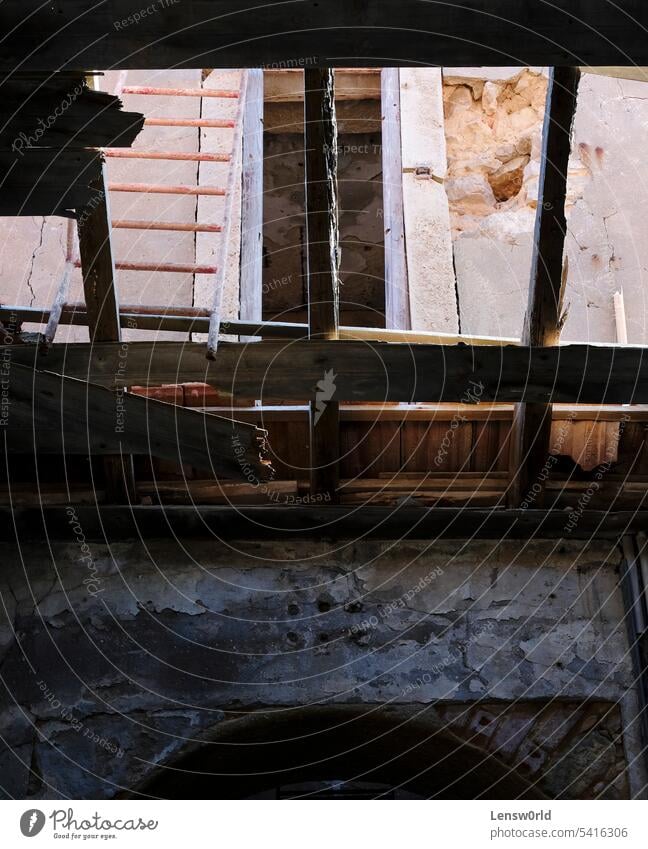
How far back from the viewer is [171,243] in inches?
270

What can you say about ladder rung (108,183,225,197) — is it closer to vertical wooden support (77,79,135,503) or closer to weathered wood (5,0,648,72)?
vertical wooden support (77,79,135,503)

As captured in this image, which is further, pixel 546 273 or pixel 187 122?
pixel 187 122

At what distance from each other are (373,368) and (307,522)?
3.07 ft

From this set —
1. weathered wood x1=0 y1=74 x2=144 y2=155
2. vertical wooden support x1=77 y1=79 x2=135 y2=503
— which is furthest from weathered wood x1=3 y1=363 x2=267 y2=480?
weathered wood x1=0 y1=74 x2=144 y2=155

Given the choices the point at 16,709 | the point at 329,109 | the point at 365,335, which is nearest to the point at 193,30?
the point at 329,109

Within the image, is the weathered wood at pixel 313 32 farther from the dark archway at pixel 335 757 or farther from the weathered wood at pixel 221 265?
the dark archway at pixel 335 757

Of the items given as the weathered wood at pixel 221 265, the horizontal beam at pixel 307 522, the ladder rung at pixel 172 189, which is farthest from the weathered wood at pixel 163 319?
the horizontal beam at pixel 307 522

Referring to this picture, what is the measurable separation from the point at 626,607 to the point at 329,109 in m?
2.56

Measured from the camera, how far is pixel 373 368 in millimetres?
4762

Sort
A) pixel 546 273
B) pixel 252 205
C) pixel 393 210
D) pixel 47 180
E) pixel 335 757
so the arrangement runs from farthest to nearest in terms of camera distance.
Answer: pixel 393 210, pixel 252 205, pixel 335 757, pixel 546 273, pixel 47 180

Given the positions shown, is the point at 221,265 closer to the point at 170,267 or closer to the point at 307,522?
the point at 170,267

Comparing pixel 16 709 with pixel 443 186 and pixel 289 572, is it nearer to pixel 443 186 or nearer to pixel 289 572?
pixel 289 572

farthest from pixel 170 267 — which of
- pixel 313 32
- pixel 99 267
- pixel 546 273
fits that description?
pixel 546 273

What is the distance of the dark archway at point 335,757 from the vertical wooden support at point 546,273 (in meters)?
1.16
